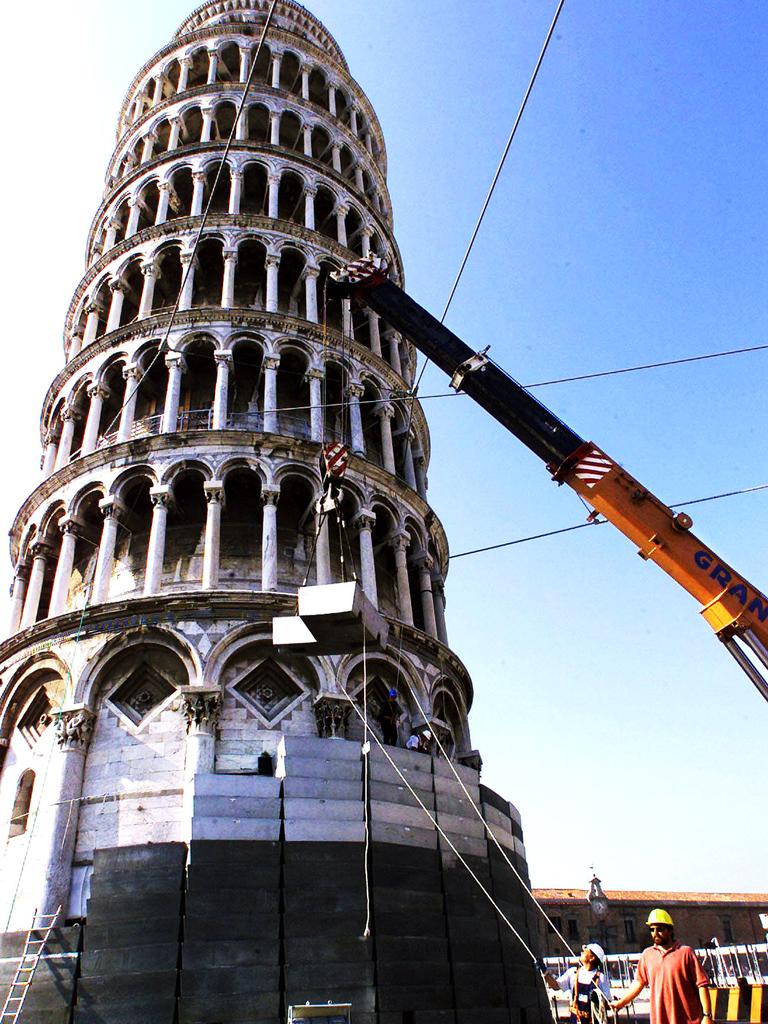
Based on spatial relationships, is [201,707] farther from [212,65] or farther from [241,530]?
[212,65]

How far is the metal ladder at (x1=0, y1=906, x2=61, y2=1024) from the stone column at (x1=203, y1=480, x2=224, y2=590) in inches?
307

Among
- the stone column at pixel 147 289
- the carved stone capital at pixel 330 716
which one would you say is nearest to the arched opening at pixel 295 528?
the carved stone capital at pixel 330 716

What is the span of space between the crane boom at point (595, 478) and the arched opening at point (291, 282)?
36.2 feet

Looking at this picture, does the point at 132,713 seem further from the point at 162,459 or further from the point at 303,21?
the point at 303,21

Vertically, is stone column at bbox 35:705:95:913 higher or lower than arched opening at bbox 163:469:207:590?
lower

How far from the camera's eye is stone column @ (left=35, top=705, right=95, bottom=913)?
52.7ft

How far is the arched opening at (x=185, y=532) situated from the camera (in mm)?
21625

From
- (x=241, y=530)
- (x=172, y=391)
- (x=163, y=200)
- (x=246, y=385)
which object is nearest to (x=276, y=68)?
(x=163, y=200)

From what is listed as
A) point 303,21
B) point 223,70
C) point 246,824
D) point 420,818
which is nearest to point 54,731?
point 246,824

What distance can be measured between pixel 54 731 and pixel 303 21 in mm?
35915

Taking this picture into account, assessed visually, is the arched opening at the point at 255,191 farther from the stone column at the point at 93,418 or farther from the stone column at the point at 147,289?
the stone column at the point at 93,418

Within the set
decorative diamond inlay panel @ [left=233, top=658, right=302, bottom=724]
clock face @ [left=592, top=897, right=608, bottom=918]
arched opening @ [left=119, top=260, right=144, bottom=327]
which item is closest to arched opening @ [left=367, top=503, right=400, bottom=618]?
decorative diamond inlay panel @ [left=233, top=658, right=302, bottom=724]

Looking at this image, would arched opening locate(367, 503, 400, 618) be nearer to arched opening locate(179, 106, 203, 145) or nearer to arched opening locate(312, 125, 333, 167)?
arched opening locate(312, 125, 333, 167)

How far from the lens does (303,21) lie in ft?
133
